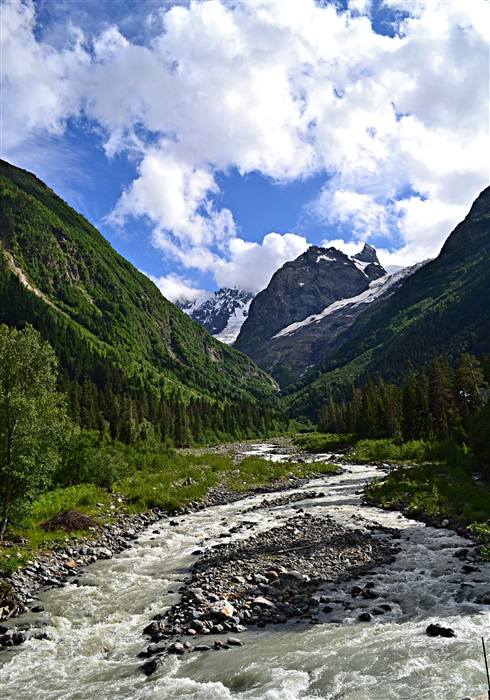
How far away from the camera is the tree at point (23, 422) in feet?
75.2

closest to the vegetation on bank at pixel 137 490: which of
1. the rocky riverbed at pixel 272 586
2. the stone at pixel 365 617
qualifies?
the rocky riverbed at pixel 272 586

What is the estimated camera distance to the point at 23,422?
77.2 ft

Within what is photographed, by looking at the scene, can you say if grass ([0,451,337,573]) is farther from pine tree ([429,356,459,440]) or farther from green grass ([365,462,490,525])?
pine tree ([429,356,459,440])

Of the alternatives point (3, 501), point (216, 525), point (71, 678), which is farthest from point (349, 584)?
point (3, 501)

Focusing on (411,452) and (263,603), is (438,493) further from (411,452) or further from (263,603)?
(411,452)

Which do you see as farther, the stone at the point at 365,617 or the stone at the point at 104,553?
the stone at the point at 104,553

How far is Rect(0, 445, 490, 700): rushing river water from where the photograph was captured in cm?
1021

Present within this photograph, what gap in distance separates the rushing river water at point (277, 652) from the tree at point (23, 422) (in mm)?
8067

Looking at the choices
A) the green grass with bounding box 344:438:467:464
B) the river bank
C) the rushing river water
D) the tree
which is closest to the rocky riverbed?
the rushing river water

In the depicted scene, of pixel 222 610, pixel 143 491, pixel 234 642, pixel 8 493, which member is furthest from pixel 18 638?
pixel 143 491

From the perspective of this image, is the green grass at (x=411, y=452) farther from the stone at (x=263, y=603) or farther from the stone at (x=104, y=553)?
the stone at (x=104, y=553)

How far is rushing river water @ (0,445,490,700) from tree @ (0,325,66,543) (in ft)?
26.5

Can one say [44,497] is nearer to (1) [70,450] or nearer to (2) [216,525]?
(1) [70,450]

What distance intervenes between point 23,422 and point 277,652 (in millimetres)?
19300
